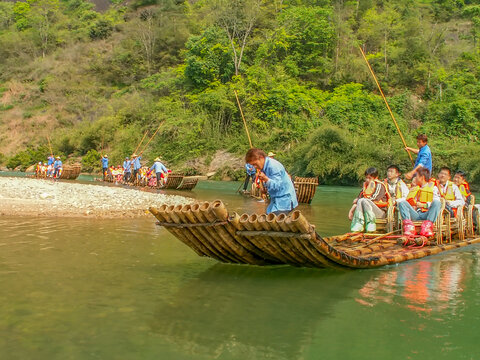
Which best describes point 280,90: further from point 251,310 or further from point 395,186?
point 251,310

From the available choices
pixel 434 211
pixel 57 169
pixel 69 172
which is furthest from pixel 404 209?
pixel 57 169

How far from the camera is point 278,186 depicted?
22.0 ft

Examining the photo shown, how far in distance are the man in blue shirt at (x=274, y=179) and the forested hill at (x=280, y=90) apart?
21.0 meters

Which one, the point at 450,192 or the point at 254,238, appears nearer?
the point at 254,238

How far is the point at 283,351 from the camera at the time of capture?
4129 mm

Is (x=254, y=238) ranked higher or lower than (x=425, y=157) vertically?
lower

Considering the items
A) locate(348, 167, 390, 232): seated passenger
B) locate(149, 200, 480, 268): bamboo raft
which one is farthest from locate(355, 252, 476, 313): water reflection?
locate(348, 167, 390, 232): seated passenger

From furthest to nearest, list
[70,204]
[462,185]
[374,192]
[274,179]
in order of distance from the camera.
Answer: [70,204], [462,185], [374,192], [274,179]

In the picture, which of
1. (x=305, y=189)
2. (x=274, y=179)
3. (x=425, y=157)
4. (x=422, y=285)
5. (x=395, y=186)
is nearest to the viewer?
(x=422, y=285)

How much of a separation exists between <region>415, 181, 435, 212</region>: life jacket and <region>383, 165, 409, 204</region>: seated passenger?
0.33 meters

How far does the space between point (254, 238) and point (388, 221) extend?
367 centimetres

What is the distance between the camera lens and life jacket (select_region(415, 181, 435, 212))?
8.62 meters

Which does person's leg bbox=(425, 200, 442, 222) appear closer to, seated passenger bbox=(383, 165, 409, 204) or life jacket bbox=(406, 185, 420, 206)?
life jacket bbox=(406, 185, 420, 206)

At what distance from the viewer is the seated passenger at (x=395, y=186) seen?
358 inches
